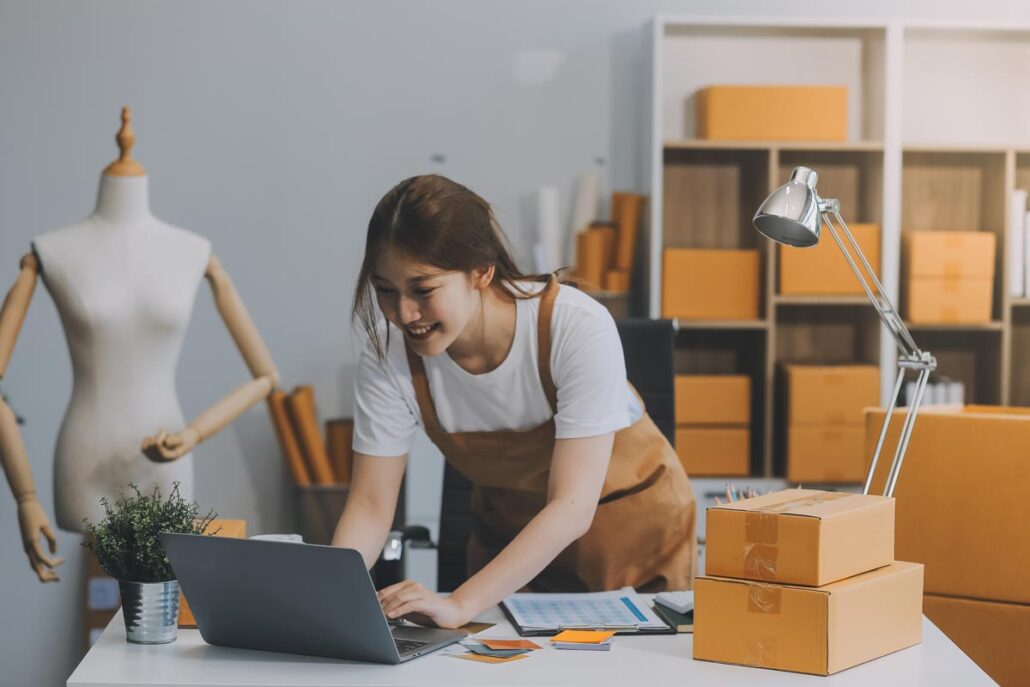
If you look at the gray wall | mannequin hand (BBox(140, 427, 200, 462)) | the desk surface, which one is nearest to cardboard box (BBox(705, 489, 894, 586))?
the desk surface

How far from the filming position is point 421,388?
1921mm

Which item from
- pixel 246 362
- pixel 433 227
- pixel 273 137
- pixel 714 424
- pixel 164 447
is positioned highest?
pixel 273 137

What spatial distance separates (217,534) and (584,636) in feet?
1.73

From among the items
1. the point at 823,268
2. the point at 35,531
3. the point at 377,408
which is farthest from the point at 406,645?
the point at 823,268

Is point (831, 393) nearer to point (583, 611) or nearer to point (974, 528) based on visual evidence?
point (974, 528)

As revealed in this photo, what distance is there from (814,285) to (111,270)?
198cm

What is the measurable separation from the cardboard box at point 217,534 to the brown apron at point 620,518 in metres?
0.38

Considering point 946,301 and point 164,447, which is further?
point 946,301

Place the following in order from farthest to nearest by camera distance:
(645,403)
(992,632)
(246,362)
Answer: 1. (246,362)
2. (645,403)
3. (992,632)

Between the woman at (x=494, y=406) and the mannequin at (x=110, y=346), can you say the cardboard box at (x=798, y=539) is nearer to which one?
the woman at (x=494, y=406)

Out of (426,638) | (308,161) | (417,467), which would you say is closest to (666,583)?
(426,638)

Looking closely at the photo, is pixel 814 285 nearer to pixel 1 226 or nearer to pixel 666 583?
pixel 666 583

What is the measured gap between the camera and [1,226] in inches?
148

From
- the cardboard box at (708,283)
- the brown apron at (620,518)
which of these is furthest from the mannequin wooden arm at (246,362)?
the cardboard box at (708,283)
